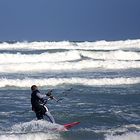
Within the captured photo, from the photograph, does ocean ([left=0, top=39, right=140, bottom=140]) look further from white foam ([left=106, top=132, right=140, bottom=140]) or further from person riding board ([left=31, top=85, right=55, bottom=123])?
person riding board ([left=31, top=85, right=55, bottom=123])

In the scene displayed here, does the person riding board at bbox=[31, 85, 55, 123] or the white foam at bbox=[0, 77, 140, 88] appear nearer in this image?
the person riding board at bbox=[31, 85, 55, 123]

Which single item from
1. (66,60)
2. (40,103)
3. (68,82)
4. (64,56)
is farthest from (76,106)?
(64,56)

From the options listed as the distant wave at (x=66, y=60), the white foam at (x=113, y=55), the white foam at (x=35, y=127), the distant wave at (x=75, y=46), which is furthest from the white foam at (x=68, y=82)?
the distant wave at (x=75, y=46)

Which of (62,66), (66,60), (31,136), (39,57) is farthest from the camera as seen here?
(39,57)

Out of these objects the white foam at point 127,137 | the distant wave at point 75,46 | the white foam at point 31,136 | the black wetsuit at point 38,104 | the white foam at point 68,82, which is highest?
the distant wave at point 75,46

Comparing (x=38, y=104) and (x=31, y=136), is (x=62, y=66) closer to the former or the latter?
(x=38, y=104)

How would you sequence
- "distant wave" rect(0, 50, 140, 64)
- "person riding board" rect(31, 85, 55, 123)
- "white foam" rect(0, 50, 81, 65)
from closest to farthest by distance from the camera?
1. "person riding board" rect(31, 85, 55, 123)
2. "white foam" rect(0, 50, 81, 65)
3. "distant wave" rect(0, 50, 140, 64)

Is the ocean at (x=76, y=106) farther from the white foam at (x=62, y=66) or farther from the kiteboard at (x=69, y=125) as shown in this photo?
the kiteboard at (x=69, y=125)

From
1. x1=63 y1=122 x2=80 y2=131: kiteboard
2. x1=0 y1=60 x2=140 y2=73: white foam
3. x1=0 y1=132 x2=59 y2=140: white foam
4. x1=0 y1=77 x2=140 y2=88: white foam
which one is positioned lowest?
x1=0 y1=132 x2=59 y2=140: white foam

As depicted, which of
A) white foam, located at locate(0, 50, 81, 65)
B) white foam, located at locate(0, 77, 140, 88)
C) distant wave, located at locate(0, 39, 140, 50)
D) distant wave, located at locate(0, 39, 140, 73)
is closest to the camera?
white foam, located at locate(0, 77, 140, 88)

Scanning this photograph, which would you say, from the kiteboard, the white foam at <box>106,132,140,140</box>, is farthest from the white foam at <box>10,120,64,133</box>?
the white foam at <box>106,132,140,140</box>

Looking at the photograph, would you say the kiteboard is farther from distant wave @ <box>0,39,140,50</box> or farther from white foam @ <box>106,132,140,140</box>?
distant wave @ <box>0,39,140,50</box>

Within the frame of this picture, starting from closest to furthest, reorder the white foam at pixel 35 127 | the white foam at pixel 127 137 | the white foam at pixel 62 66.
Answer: the white foam at pixel 127 137 < the white foam at pixel 35 127 < the white foam at pixel 62 66

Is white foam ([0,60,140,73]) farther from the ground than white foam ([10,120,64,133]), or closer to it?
farther from the ground
